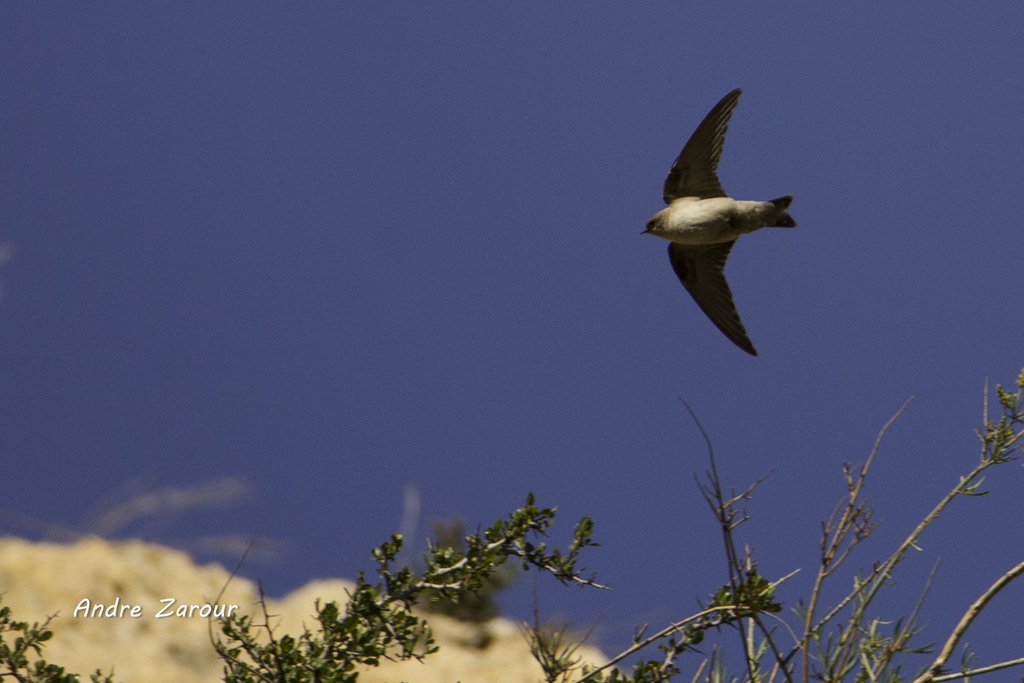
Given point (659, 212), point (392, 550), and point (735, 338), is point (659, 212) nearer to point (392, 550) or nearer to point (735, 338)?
point (735, 338)

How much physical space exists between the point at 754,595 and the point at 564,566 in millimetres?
657

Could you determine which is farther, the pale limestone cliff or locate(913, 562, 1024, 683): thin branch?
the pale limestone cliff

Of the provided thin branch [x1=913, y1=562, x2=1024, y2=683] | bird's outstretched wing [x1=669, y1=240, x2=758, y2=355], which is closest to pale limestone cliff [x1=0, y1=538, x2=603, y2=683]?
bird's outstretched wing [x1=669, y1=240, x2=758, y2=355]

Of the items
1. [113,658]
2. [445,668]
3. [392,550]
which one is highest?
[113,658]

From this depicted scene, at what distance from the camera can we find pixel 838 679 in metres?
2.94

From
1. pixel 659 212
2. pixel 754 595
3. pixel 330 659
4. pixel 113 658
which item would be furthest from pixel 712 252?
pixel 113 658

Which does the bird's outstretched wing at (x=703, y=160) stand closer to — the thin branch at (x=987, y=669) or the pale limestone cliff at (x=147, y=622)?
the thin branch at (x=987, y=669)

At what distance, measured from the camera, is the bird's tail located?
4.41m

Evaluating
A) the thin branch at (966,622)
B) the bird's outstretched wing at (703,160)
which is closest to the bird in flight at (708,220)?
the bird's outstretched wing at (703,160)

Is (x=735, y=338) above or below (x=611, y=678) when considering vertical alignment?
above

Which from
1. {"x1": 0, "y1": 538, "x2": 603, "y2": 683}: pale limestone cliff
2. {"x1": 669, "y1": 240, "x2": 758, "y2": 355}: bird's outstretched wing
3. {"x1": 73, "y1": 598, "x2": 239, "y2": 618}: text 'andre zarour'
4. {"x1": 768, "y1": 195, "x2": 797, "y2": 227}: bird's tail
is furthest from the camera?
{"x1": 0, "y1": 538, "x2": 603, "y2": 683}: pale limestone cliff

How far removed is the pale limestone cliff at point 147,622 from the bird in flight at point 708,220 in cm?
336

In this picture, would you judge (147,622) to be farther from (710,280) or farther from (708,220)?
(708,220)

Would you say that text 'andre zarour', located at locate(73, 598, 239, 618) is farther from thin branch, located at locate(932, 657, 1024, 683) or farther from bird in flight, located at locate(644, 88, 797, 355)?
bird in flight, located at locate(644, 88, 797, 355)
